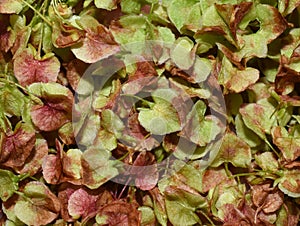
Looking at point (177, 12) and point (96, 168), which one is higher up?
point (177, 12)

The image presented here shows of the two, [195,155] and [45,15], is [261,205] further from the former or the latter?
[45,15]

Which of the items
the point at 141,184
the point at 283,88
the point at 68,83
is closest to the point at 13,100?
the point at 68,83

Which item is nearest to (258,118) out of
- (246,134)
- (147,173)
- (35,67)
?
(246,134)

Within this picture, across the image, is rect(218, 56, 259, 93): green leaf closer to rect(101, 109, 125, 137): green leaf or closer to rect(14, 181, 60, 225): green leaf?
rect(101, 109, 125, 137): green leaf

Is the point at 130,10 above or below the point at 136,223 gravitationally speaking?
above

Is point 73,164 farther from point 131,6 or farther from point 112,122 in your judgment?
point 131,6

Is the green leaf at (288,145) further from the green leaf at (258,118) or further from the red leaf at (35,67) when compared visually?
the red leaf at (35,67)

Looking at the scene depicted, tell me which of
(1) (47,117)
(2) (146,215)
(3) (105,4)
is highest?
(3) (105,4)
